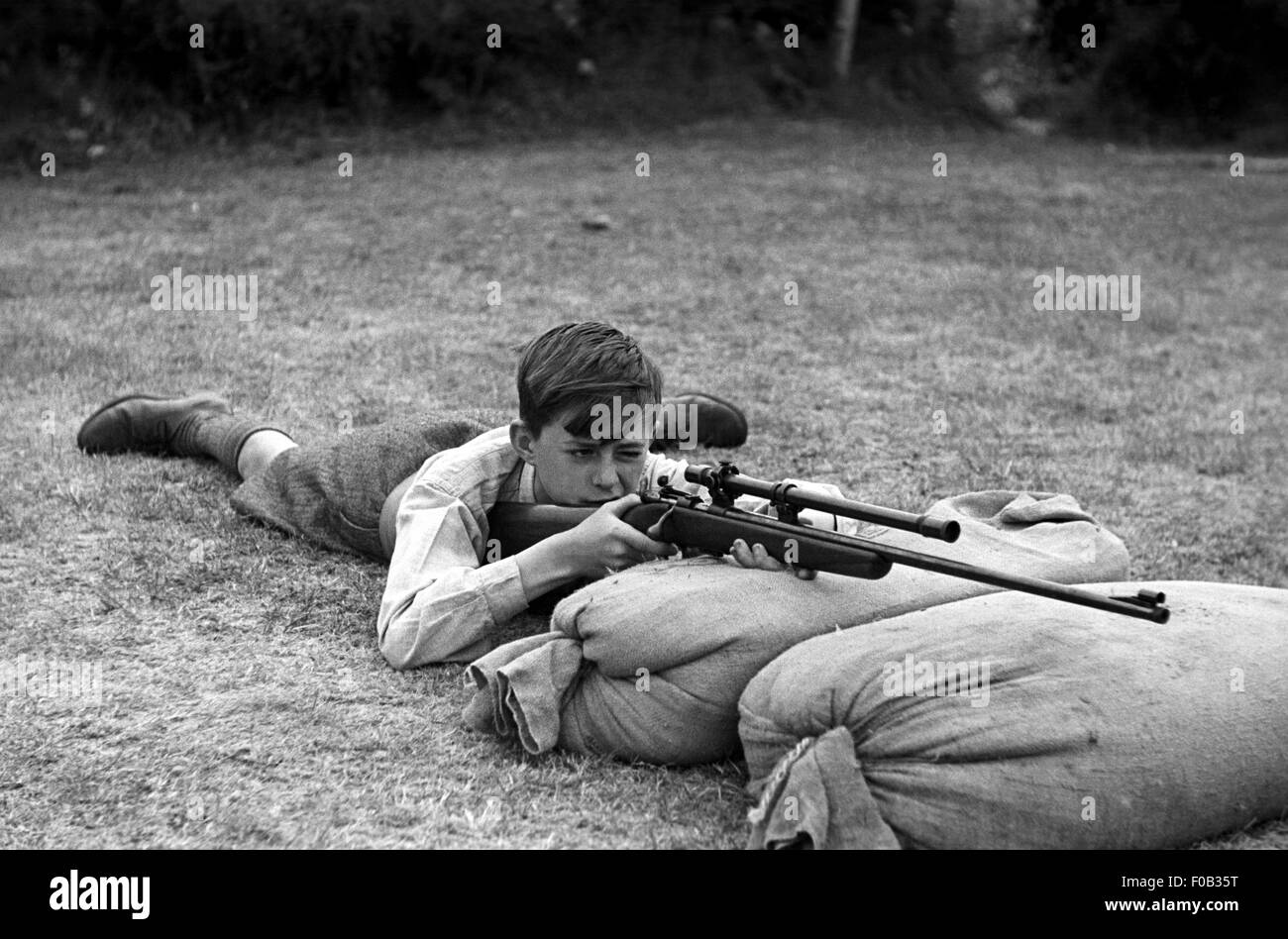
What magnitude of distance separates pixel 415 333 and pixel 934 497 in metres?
3.75

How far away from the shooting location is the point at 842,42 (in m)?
17.1

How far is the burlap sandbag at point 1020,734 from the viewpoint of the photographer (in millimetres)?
3162

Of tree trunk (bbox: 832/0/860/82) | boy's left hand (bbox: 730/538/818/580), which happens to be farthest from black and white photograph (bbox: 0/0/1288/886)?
tree trunk (bbox: 832/0/860/82)

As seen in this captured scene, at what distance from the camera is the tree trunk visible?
55.6 feet

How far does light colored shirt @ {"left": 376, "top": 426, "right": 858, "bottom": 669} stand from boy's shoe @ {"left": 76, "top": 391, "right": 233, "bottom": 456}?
2.11 metres

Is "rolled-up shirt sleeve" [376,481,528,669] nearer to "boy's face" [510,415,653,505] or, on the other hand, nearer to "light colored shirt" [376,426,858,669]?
"light colored shirt" [376,426,858,669]

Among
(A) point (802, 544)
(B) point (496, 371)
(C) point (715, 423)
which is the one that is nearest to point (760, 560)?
(A) point (802, 544)

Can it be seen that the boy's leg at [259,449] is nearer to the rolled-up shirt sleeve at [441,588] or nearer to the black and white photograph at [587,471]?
the black and white photograph at [587,471]

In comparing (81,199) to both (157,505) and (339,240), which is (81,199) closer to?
(339,240)

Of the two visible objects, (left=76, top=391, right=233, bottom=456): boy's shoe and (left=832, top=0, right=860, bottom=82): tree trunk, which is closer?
(left=76, top=391, right=233, bottom=456): boy's shoe

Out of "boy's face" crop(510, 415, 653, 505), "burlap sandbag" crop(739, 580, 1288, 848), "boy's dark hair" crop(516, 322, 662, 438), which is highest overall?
"boy's dark hair" crop(516, 322, 662, 438)

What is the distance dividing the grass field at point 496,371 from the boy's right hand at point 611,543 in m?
0.51

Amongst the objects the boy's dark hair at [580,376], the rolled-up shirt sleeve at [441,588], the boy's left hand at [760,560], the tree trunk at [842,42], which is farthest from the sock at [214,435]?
the tree trunk at [842,42]
